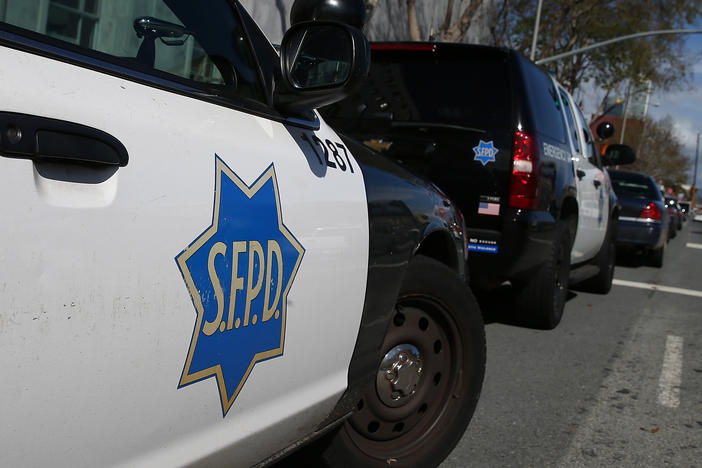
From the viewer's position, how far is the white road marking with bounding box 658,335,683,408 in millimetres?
4184

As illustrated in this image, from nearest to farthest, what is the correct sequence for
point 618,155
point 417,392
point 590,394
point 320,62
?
point 320,62 < point 417,392 < point 590,394 < point 618,155

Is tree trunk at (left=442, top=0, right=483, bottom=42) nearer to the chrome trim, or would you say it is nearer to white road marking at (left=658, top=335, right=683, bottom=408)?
the chrome trim

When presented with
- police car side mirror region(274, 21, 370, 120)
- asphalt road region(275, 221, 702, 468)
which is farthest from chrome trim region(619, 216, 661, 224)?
police car side mirror region(274, 21, 370, 120)

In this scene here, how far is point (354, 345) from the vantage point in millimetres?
2365

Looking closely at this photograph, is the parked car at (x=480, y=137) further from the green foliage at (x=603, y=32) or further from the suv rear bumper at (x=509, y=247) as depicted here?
the green foliage at (x=603, y=32)

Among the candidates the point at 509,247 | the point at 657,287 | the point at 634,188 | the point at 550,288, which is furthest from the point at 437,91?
the point at 634,188

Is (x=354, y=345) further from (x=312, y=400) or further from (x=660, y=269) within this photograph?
(x=660, y=269)

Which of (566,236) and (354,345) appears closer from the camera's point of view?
(354,345)

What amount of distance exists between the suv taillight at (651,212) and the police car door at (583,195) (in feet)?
17.2

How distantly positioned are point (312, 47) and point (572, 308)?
560 cm

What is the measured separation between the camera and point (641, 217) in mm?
11914

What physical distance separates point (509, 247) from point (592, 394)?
110 cm

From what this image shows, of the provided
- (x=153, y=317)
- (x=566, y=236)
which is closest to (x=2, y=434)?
(x=153, y=317)

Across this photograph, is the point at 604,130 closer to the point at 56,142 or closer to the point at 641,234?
the point at 641,234
